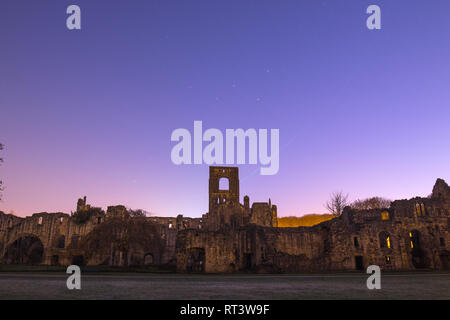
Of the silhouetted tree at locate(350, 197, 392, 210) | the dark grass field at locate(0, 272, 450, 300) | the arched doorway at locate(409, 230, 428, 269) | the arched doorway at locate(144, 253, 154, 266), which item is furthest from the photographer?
the silhouetted tree at locate(350, 197, 392, 210)

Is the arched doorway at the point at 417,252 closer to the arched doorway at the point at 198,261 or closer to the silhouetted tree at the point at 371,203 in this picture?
the arched doorway at the point at 198,261

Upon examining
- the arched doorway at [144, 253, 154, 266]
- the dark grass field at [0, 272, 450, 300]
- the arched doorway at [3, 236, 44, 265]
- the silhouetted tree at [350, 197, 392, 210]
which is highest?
the silhouetted tree at [350, 197, 392, 210]

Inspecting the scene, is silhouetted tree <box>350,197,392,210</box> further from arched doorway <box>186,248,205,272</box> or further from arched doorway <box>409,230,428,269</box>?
arched doorway <box>186,248,205,272</box>

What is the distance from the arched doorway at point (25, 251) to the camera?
5381cm

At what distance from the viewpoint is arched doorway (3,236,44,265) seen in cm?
5381

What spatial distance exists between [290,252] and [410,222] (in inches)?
631

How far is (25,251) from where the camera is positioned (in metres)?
55.1

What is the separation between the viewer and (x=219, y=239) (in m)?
35.1

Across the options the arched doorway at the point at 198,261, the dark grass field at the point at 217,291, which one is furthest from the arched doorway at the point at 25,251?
the dark grass field at the point at 217,291

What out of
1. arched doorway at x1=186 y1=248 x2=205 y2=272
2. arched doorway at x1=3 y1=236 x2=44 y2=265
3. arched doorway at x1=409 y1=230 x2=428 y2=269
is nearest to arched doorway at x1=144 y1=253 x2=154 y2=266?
arched doorway at x1=3 y1=236 x2=44 y2=265
